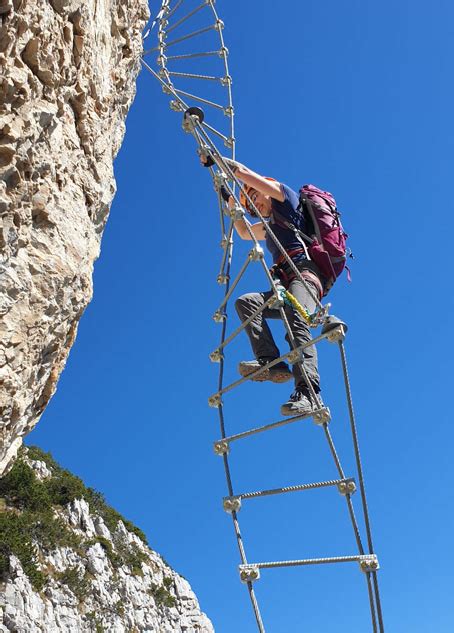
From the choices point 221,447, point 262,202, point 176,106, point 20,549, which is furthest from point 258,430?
point 20,549

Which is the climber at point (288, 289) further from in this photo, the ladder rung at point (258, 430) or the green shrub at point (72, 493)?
the green shrub at point (72, 493)

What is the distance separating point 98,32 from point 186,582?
30.8 m

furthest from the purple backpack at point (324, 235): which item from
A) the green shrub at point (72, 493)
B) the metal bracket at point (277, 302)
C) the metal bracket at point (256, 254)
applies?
the green shrub at point (72, 493)

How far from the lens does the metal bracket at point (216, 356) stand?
550 centimetres

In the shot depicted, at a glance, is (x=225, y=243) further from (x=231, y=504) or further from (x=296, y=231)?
(x=231, y=504)

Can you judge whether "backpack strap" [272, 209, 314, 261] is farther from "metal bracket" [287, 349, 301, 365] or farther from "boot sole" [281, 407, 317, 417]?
"boot sole" [281, 407, 317, 417]

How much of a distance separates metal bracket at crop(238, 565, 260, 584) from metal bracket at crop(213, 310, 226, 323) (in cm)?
240

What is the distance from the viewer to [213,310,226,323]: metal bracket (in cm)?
581

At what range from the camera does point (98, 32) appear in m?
5.56

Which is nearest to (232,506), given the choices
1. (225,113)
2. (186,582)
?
(225,113)

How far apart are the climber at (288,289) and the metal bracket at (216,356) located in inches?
7.8

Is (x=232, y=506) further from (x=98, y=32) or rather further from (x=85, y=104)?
(x=98, y=32)

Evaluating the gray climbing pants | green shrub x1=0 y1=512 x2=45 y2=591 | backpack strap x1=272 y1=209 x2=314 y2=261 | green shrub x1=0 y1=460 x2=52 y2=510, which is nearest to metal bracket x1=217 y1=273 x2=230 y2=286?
the gray climbing pants

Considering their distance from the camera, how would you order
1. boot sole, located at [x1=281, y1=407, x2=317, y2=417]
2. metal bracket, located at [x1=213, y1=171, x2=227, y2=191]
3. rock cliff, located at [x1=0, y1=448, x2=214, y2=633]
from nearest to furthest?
boot sole, located at [x1=281, y1=407, x2=317, y2=417]
metal bracket, located at [x1=213, y1=171, x2=227, y2=191]
rock cliff, located at [x1=0, y1=448, x2=214, y2=633]
